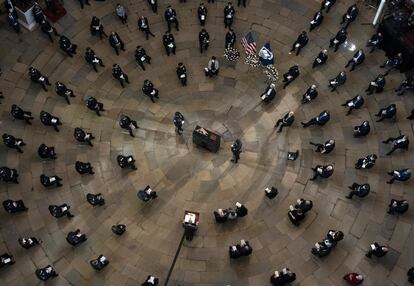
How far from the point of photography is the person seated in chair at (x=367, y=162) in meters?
22.3

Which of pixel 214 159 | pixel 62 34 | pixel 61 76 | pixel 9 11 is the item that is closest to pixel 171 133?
pixel 214 159

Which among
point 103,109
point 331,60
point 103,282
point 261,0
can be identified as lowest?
point 103,282

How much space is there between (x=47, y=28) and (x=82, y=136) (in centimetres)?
675

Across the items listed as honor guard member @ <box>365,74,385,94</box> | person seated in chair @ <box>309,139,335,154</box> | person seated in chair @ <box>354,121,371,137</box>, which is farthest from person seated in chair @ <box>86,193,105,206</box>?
honor guard member @ <box>365,74,385,94</box>

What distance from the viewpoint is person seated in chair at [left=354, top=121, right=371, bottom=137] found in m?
23.2

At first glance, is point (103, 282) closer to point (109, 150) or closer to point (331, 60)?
point (109, 150)

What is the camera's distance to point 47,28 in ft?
85.3

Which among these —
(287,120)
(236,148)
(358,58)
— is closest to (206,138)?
(236,148)

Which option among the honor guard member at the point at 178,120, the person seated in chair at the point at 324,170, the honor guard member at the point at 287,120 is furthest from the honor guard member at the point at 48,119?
the person seated in chair at the point at 324,170

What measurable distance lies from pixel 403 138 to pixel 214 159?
28.3 ft

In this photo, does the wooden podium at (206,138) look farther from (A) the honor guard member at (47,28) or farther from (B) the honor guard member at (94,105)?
(A) the honor guard member at (47,28)

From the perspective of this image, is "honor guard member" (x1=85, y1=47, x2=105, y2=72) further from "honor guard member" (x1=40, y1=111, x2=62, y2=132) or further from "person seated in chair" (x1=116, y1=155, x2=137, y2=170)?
"person seated in chair" (x1=116, y1=155, x2=137, y2=170)

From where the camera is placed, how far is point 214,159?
24.0 m

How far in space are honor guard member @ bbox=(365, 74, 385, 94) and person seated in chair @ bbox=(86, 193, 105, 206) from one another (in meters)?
13.9
